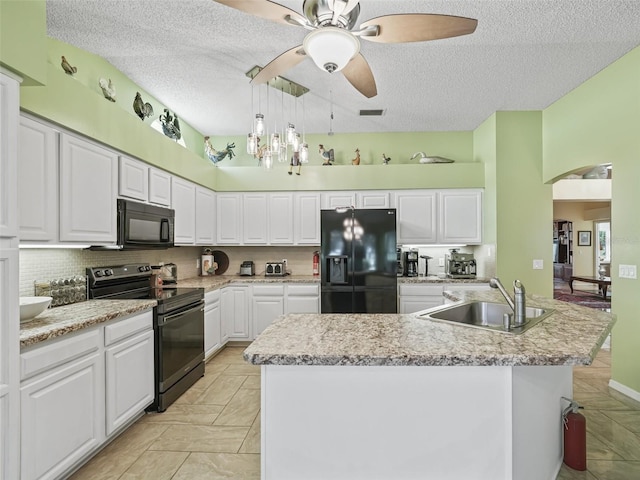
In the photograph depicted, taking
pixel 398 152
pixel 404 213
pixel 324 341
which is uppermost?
pixel 398 152

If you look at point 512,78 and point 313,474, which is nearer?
point 313,474

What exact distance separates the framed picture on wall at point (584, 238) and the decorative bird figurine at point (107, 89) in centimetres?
1238

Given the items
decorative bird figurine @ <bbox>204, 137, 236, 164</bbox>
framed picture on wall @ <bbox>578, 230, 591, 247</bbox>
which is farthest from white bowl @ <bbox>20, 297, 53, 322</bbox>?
framed picture on wall @ <bbox>578, 230, 591, 247</bbox>

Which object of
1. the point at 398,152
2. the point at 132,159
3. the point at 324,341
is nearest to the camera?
the point at 324,341

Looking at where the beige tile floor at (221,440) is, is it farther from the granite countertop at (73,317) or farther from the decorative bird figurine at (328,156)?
the decorative bird figurine at (328,156)

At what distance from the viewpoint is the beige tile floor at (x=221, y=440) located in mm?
1943

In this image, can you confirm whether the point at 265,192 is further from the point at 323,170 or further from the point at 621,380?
the point at 621,380

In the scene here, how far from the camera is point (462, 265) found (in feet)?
14.1

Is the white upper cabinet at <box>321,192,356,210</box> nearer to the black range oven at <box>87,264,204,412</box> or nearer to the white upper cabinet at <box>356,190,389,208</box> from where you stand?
the white upper cabinet at <box>356,190,389,208</box>

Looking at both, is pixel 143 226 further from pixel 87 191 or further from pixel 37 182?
pixel 37 182

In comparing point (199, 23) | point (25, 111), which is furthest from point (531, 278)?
point (25, 111)

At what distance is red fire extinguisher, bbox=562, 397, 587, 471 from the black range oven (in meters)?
2.71

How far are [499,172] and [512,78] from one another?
1.13 m

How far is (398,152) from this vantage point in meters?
4.81
